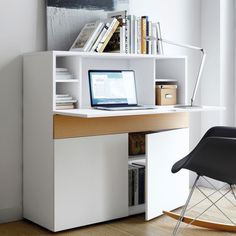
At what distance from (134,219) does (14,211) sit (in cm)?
83

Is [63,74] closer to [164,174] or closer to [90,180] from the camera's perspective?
[90,180]

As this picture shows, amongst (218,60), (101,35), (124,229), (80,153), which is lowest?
(124,229)

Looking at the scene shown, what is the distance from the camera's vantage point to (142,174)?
12.1ft

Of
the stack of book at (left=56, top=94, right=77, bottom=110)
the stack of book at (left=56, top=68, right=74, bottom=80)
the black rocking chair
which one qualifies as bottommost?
the black rocking chair

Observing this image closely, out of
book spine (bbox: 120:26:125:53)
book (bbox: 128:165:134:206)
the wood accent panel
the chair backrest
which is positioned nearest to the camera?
the chair backrest

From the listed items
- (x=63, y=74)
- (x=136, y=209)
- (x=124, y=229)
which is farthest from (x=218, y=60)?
(x=124, y=229)

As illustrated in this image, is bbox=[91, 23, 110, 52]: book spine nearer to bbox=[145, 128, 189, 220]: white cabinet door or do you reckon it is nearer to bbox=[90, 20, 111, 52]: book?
bbox=[90, 20, 111, 52]: book

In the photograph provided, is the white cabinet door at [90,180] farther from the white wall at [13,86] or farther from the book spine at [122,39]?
the book spine at [122,39]

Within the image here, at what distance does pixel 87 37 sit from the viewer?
11.3 feet

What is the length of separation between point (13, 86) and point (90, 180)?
0.81 meters

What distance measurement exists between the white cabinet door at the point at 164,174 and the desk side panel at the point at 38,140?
67 centimetres

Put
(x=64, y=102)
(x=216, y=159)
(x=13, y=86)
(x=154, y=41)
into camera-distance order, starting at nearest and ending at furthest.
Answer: (x=216, y=159)
(x=64, y=102)
(x=13, y=86)
(x=154, y=41)

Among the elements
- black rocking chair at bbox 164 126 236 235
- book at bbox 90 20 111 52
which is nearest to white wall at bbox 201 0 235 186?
book at bbox 90 20 111 52

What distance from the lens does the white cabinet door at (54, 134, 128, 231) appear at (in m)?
3.21
